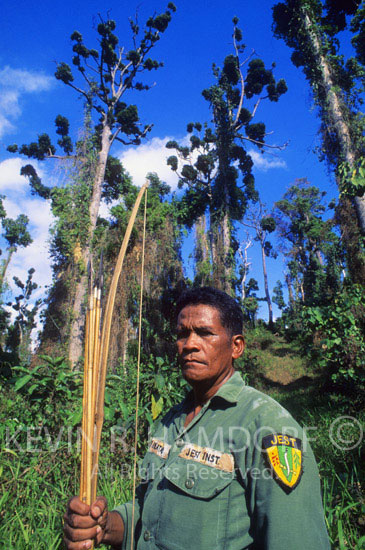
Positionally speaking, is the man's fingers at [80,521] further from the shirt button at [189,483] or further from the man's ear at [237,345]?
the man's ear at [237,345]

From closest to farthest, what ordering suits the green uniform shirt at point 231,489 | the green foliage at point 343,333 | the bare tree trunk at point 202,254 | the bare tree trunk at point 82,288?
the green uniform shirt at point 231,489 → the green foliage at point 343,333 → the bare tree trunk at point 82,288 → the bare tree trunk at point 202,254

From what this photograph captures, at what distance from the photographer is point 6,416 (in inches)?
139

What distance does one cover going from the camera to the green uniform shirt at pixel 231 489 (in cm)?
100

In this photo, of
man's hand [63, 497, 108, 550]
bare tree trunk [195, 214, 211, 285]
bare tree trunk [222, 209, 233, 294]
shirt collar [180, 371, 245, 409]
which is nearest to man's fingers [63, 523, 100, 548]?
man's hand [63, 497, 108, 550]

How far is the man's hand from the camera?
1.10 metres

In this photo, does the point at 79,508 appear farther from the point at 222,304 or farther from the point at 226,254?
the point at 226,254

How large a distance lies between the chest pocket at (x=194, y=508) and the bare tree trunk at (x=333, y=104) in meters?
8.07

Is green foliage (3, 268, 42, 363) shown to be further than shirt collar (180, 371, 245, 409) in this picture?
Yes

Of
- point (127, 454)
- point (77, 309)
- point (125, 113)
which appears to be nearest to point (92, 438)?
point (127, 454)

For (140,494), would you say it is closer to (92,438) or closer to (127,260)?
(92,438)

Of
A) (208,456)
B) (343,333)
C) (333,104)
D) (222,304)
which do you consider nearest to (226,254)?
(333,104)

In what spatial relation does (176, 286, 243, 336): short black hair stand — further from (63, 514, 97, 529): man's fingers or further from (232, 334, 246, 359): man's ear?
(63, 514, 97, 529): man's fingers

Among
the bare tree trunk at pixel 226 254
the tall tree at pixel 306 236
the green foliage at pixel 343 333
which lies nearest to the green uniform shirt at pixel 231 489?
the green foliage at pixel 343 333

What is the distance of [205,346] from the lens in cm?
150
